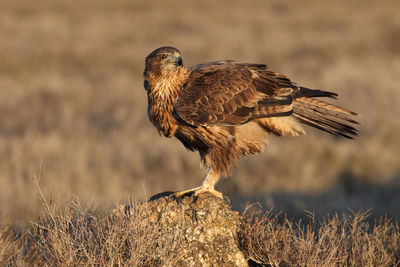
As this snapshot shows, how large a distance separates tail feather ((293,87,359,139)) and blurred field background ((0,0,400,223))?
182cm

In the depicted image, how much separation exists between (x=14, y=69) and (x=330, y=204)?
39.1 ft

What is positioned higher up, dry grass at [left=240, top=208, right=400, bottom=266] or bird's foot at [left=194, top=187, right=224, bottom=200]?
bird's foot at [left=194, top=187, right=224, bottom=200]

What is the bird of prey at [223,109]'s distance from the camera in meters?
4.91

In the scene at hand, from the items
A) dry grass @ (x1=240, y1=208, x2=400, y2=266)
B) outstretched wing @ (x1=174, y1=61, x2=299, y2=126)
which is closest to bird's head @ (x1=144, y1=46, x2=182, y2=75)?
A: outstretched wing @ (x1=174, y1=61, x2=299, y2=126)

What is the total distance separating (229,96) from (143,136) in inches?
268

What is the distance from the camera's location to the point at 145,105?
1416 centimetres

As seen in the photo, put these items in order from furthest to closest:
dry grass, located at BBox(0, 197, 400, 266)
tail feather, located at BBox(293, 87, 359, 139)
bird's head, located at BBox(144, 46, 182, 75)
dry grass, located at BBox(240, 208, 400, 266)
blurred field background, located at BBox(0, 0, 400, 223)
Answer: blurred field background, located at BBox(0, 0, 400, 223) → tail feather, located at BBox(293, 87, 359, 139) → bird's head, located at BBox(144, 46, 182, 75) → dry grass, located at BBox(240, 208, 400, 266) → dry grass, located at BBox(0, 197, 400, 266)

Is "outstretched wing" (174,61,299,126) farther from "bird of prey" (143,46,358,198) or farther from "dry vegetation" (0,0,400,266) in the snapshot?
"dry vegetation" (0,0,400,266)

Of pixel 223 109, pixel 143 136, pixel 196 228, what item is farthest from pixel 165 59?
pixel 143 136

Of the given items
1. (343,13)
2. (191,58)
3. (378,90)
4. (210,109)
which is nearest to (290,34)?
(191,58)

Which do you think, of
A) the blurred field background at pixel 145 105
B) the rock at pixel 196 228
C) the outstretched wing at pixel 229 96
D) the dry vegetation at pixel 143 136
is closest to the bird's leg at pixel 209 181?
the rock at pixel 196 228

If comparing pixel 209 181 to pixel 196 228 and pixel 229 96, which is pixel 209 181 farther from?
pixel 229 96

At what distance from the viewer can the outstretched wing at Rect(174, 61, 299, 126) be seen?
4.91 meters

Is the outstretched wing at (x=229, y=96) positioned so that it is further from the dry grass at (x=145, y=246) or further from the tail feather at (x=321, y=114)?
the dry grass at (x=145, y=246)
